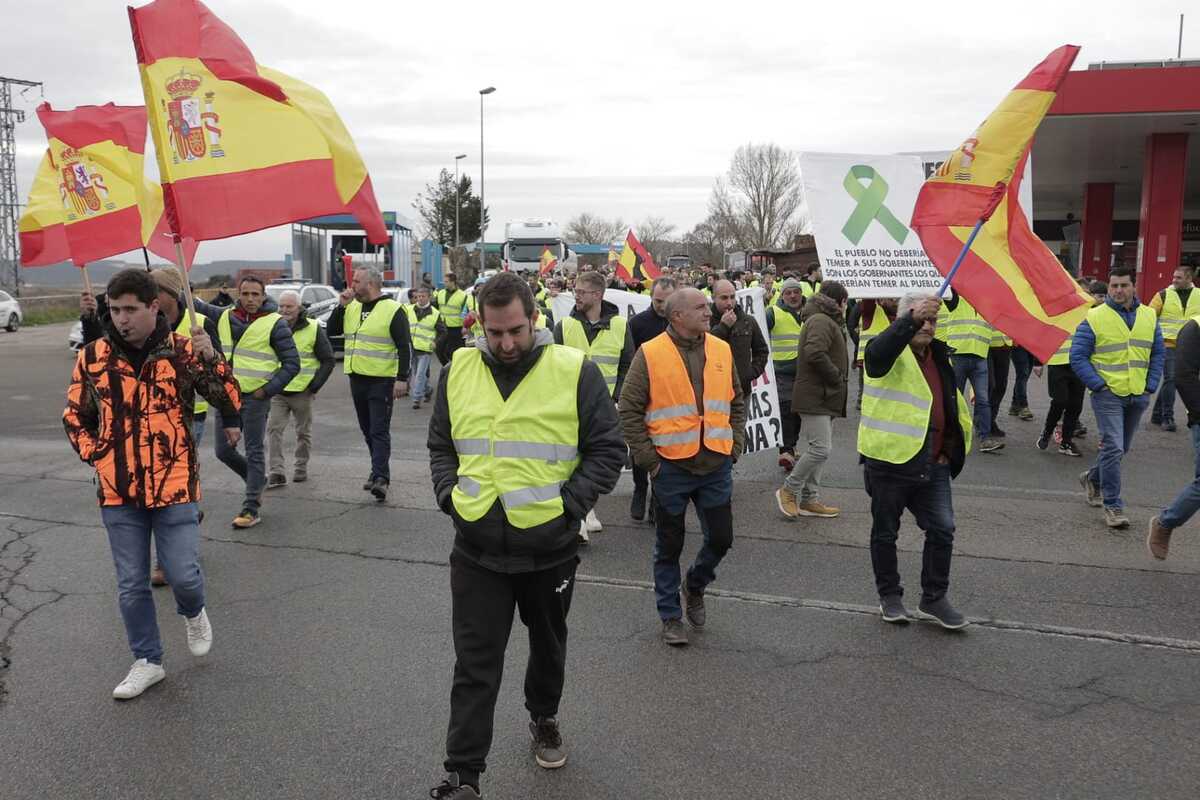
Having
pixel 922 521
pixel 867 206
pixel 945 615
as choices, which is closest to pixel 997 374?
pixel 867 206

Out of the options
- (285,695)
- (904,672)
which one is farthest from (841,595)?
(285,695)

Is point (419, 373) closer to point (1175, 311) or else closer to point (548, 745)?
point (1175, 311)

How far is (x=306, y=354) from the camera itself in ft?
27.8

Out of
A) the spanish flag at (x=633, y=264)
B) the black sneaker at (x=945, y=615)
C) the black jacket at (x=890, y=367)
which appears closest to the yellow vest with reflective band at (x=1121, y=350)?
the black jacket at (x=890, y=367)

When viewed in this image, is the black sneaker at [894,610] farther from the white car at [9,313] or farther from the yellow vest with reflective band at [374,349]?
the white car at [9,313]

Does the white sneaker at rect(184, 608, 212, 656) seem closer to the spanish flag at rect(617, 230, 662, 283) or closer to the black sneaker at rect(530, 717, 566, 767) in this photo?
the black sneaker at rect(530, 717, 566, 767)

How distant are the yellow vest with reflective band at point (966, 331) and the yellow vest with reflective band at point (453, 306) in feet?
25.2

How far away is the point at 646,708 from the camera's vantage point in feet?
13.7

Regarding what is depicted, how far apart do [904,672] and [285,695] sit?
2.92m

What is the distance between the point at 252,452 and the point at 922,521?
5038mm

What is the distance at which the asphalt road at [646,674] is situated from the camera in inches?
142

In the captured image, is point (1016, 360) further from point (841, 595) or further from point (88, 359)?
point (88, 359)

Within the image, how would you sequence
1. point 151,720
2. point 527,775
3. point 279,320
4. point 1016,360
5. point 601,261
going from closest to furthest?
point 527,775 < point 151,720 < point 279,320 < point 1016,360 < point 601,261

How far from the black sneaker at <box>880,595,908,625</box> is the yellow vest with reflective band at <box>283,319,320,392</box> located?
17.9ft
